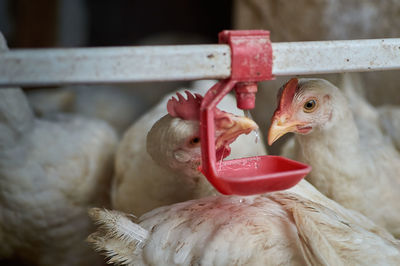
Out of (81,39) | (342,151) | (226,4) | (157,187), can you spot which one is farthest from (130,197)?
(226,4)

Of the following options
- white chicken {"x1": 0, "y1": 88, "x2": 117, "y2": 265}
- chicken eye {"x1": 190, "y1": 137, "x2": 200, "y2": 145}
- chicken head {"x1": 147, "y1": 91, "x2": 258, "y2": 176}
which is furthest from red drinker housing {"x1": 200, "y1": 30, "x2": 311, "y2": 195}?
white chicken {"x1": 0, "y1": 88, "x2": 117, "y2": 265}

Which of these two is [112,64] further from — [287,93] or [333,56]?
[287,93]

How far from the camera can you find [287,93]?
51.1 inches

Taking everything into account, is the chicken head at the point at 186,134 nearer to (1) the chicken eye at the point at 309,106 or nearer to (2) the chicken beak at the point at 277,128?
(2) the chicken beak at the point at 277,128

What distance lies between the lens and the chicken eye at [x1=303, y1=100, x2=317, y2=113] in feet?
4.54

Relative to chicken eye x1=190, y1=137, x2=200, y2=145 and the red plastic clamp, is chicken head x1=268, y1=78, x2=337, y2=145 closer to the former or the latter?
chicken eye x1=190, y1=137, x2=200, y2=145

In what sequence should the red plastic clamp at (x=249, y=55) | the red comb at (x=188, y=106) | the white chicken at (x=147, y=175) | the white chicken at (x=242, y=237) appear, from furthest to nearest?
the white chicken at (x=147, y=175) → the red comb at (x=188, y=106) → the white chicken at (x=242, y=237) → the red plastic clamp at (x=249, y=55)

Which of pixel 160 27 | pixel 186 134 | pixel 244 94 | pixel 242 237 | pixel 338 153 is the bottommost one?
pixel 242 237

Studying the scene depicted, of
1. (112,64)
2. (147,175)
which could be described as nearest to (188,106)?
(112,64)

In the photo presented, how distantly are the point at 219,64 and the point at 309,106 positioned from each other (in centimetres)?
60

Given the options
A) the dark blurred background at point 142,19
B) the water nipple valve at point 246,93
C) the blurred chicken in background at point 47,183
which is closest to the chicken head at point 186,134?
the water nipple valve at point 246,93

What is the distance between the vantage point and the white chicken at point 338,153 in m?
1.35

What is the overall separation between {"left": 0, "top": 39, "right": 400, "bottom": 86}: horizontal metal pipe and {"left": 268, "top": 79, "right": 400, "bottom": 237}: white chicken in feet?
1.03

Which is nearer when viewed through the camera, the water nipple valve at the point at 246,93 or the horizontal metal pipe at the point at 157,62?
the horizontal metal pipe at the point at 157,62
